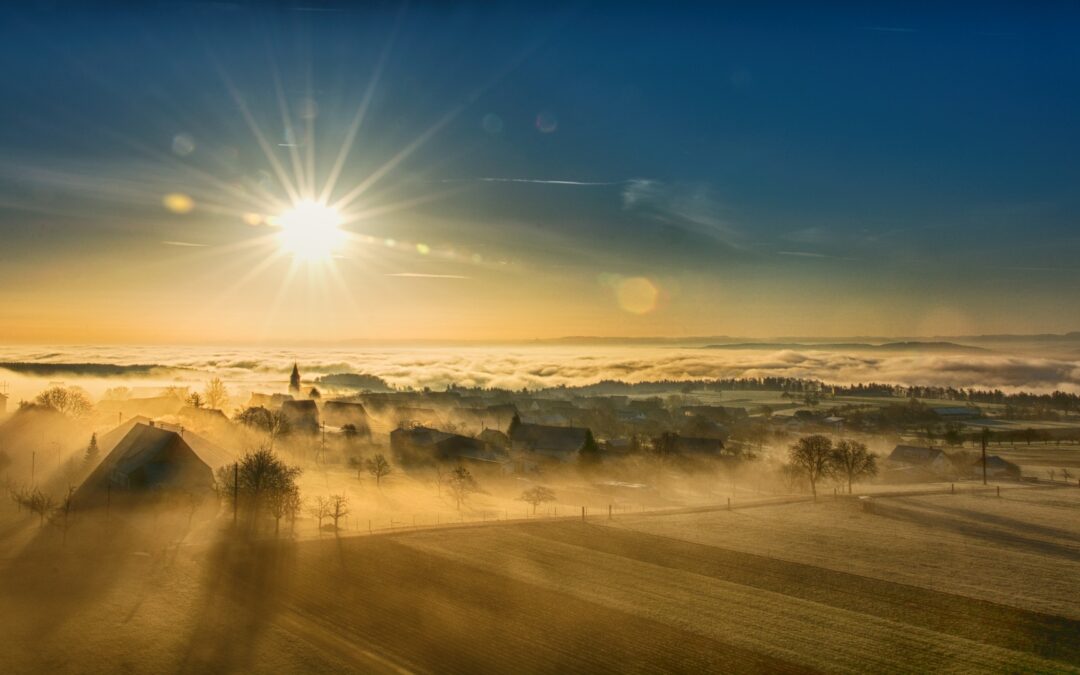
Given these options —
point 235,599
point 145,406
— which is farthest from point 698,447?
point 145,406

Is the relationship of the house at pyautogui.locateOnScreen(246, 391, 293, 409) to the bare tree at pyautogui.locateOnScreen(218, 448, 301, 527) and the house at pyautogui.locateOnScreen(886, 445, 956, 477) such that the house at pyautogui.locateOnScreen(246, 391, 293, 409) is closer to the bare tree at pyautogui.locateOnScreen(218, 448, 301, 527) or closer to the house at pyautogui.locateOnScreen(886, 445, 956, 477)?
the bare tree at pyautogui.locateOnScreen(218, 448, 301, 527)

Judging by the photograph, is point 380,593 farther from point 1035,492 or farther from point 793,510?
point 1035,492

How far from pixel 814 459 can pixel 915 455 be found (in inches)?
1221

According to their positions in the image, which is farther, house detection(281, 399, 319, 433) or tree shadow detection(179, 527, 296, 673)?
house detection(281, 399, 319, 433)

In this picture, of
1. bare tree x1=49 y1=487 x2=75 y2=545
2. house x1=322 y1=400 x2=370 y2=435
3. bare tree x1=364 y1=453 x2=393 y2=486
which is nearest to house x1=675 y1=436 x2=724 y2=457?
bare tree x1=364 y1=453 x2=393 y2=486

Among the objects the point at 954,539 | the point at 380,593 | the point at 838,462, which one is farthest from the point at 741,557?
the point at 838,462

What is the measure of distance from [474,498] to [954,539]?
38.9m

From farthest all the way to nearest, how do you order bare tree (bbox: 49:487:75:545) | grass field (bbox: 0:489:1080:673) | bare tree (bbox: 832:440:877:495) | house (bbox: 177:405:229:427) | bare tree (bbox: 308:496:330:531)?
house (bbox: 177:405:229:427)
bare tree (bbox: 832:440:877:495)
bare tree (bbox: 308:496:330:531)
bare tree (bbox: 49:487:75:545)
grass field (bbox: 0:489:1080:673)

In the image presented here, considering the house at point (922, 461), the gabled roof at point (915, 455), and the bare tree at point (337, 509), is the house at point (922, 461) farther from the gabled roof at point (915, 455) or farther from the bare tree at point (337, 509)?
the bare tree at point (337, 509)

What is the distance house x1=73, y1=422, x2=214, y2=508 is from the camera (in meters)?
49.1

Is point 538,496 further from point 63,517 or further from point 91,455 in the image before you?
point 91,455

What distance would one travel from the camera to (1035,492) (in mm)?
69500

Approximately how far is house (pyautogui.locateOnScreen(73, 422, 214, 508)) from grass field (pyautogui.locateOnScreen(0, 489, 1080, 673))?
6221 mm

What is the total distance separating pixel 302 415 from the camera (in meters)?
105
